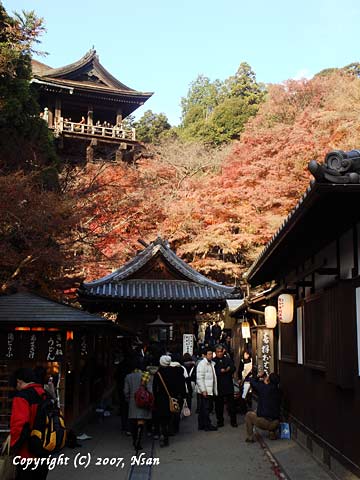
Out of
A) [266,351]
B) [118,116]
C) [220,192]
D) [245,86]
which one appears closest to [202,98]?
[245,86]

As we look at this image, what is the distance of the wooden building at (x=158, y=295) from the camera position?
20.0 m

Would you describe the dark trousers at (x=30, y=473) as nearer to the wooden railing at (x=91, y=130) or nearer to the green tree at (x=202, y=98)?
the wooden railing at (x=91, y=130)

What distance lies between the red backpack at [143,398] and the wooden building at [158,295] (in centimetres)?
981

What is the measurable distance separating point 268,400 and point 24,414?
627 centimetres

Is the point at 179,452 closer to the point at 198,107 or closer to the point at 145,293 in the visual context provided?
the point at 145,293

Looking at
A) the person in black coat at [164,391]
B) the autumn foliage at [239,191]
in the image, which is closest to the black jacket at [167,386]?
the person in black coat at [164,391]

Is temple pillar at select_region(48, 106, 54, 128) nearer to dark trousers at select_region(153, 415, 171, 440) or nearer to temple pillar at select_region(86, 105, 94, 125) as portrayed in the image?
temple pillar at select_region(86, 105, 94, 125)

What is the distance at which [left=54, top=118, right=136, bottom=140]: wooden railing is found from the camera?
34.4m

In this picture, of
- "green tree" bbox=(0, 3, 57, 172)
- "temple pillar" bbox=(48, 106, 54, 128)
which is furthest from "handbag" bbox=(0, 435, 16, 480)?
"temple pillar" bbox=(48, 106, 54, 128)

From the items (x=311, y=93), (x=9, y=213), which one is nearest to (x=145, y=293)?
(x=9, y=213)

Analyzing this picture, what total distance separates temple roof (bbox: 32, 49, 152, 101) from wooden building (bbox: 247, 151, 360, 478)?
1186 inches

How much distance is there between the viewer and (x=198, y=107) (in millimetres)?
55188

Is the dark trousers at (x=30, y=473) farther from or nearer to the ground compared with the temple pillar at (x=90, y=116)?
nearer to the ground

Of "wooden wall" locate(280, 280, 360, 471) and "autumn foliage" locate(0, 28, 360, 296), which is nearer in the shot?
"wooden wall" locate(280, 280, 360, 471)
